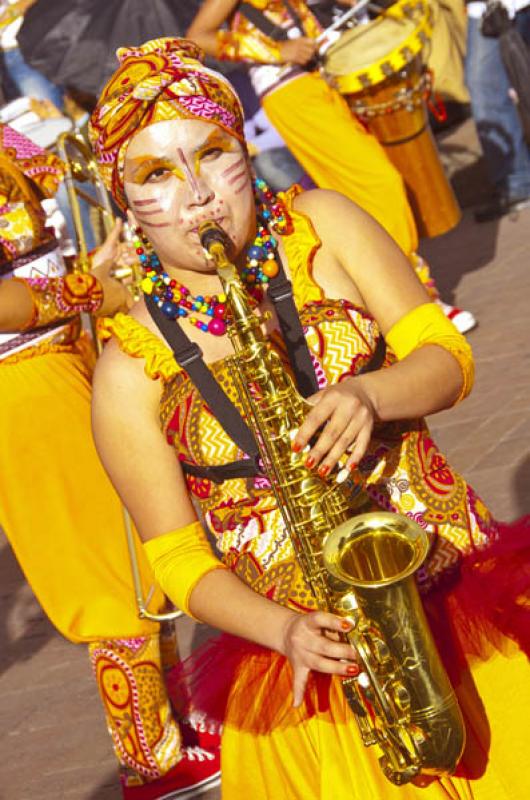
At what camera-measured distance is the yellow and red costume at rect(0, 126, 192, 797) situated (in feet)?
13.3

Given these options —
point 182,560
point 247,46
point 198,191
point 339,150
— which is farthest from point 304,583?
point 247,46

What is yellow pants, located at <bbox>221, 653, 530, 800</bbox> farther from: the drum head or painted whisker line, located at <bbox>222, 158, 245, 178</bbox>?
the drum head

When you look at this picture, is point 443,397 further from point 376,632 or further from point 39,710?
point 39,710

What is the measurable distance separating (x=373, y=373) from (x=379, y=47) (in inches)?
189

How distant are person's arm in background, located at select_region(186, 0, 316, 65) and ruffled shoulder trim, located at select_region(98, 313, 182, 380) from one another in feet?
14.4

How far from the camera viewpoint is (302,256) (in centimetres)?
271

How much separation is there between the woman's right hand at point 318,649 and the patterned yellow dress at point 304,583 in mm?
209

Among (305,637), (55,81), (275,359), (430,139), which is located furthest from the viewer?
(55,81)

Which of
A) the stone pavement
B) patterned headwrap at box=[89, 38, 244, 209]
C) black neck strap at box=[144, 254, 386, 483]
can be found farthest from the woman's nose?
the stone pavement

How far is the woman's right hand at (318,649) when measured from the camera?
2.26 metres

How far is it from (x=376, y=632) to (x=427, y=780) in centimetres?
32

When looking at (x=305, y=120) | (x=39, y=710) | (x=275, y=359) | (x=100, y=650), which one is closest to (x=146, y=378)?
(x=275, y=359)

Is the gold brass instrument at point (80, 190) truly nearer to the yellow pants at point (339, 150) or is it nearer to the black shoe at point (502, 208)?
the yellow pants at point (339, 150)

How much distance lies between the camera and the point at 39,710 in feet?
17.4
